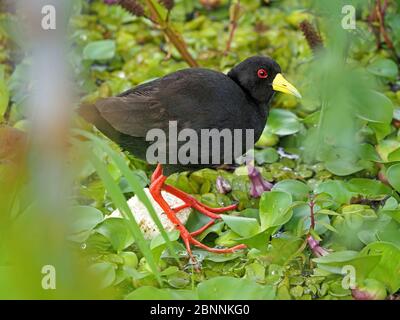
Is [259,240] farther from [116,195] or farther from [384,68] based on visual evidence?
[384,68]

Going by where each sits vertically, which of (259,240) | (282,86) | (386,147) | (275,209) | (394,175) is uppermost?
(282,86)

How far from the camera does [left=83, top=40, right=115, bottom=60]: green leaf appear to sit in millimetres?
4261

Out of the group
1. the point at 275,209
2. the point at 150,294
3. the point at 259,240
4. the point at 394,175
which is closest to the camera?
the point at 150,294

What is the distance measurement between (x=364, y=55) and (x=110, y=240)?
2365 millimetres

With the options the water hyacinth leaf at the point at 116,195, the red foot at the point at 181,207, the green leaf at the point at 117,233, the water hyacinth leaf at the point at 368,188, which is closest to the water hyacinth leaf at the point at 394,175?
the water hyacinth leaf at the point at 368,188

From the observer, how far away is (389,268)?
242 cm

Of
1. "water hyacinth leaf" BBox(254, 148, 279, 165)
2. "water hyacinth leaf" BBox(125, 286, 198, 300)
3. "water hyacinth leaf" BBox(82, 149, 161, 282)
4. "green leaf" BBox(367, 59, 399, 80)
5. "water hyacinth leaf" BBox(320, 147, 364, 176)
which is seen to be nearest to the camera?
"water hyacinth leaf" BBox(82, 149, 161, 282)

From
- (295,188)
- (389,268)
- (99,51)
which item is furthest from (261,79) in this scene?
(99,51)

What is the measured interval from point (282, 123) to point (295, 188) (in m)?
0.66

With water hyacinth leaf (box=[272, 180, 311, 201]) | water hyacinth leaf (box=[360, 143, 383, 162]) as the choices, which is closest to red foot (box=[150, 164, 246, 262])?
water hyacinth leaf (box=[272, 180, 311, 201])

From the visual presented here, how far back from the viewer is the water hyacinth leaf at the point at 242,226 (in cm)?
268

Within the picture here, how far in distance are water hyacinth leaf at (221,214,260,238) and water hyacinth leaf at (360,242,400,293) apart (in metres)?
0.50

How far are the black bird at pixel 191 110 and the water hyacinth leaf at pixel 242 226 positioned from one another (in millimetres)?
154

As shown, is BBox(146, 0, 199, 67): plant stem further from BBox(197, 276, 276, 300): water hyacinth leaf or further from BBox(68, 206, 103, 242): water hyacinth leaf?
BBox(197, 276, 276, 300): water hyacinth leaf
